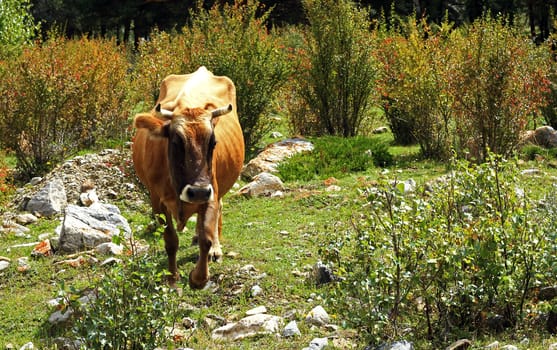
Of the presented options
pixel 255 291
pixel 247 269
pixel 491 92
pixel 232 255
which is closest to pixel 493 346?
pixel 255 291

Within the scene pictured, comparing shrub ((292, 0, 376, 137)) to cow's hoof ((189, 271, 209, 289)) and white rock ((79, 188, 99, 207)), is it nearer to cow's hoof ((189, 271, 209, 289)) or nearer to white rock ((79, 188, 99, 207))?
white rock ((79, 188, 99, 207))

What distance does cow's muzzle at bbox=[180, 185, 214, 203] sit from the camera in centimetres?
623

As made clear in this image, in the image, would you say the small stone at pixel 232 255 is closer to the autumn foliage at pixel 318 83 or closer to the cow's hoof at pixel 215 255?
the cow's hoof at pixel 215 255

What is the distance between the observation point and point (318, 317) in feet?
20.0

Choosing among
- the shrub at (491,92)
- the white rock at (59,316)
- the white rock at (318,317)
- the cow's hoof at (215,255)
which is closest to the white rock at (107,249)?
the cow's hoof at (215,255)

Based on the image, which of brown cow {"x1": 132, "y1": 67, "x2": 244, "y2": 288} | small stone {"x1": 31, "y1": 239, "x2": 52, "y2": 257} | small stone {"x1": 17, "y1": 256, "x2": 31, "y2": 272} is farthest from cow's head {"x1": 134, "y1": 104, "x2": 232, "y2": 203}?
small stone {"x1": 31, "y1": 239, "x2": 52, "y2": 257}

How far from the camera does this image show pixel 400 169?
1205 cm

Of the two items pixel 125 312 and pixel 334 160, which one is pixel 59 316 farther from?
pixel 334 160

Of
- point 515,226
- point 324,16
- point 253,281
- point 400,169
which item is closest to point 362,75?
point 324,16

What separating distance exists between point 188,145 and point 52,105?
7.47 m

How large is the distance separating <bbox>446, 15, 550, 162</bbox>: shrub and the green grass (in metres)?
0.76

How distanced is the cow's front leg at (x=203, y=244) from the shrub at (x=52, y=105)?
697 cm

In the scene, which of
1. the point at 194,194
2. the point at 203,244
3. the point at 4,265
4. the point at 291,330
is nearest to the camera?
the point at 291,330

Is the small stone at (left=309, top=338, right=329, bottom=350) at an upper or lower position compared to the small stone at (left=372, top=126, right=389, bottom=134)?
upper
